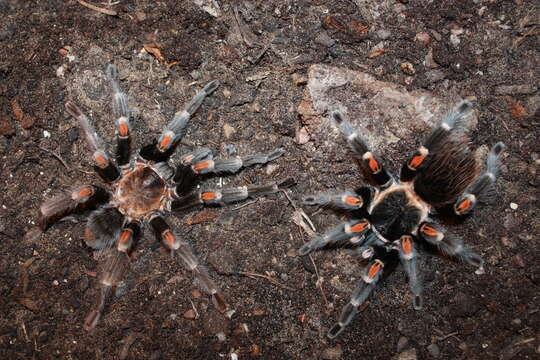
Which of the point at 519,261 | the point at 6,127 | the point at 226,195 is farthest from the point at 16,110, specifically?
the point at 519,261

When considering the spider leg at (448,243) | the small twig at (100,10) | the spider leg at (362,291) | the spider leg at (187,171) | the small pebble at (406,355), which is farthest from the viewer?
the small twig at (100,10)

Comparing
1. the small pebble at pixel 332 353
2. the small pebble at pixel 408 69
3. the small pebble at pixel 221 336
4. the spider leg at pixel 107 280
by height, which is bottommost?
the small pebble at pixel 332 353

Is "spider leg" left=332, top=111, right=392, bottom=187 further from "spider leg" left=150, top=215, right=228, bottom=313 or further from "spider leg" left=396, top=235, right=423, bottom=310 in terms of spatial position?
"spider leg" left=150, top=215, right=228, bottom=313

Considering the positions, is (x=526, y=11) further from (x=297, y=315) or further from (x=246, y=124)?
(x=297, y=315)

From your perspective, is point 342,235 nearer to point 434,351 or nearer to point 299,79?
point 434,351

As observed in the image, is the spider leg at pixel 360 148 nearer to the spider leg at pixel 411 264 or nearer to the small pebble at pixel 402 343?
the spider leg at pixel 411 264

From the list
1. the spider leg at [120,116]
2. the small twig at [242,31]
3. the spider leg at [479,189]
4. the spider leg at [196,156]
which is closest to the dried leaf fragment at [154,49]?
the spider leg at [120,116]
